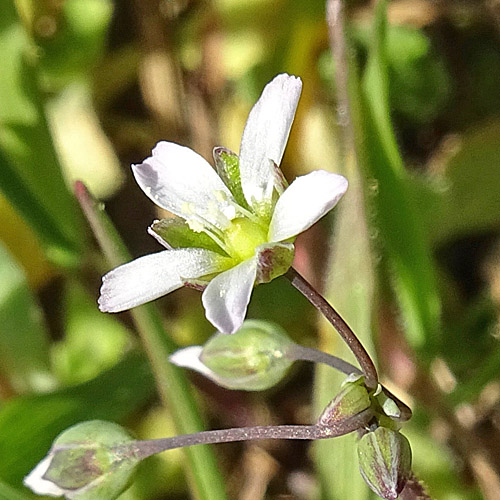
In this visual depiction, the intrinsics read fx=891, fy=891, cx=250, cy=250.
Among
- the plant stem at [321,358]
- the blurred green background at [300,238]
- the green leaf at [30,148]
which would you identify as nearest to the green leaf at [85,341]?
the blurred green background at [300,238]

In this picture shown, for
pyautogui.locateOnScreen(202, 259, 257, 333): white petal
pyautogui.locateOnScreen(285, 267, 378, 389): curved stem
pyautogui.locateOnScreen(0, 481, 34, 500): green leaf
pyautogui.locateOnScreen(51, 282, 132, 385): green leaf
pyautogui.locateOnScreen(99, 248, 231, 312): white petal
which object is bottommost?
Result: pyautogui.locateOnScreen(51, 282, 132, 385): green leaf

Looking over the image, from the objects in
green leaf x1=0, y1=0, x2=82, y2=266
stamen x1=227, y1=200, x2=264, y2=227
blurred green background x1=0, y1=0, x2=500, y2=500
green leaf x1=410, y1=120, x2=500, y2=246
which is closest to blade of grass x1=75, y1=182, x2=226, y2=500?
blurred green background x1=0, y1=0, x2=500, y2=500

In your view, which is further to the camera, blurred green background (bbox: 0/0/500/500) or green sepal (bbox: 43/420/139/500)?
blurred green background (bbox: 0/0/500/500)

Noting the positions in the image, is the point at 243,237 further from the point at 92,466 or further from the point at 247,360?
the point at 92,466

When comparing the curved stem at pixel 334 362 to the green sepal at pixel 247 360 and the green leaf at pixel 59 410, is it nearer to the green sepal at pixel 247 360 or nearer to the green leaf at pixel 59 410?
the green sepal at pixel 247 360

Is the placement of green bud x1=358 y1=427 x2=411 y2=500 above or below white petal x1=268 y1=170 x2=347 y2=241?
below

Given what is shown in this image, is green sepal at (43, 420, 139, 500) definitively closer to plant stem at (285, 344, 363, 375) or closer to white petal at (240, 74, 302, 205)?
plant stem at (285, 344, 363, 375)

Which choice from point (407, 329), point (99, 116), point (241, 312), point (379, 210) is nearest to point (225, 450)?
point (407, 329)
